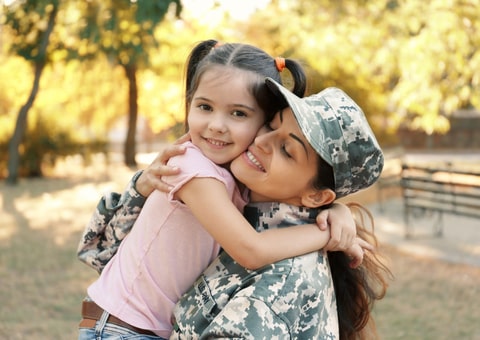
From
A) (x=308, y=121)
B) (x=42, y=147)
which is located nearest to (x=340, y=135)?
(x=308, y=121)

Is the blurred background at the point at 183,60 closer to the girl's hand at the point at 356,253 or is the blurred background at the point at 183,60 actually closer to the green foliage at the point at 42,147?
the green foliage at the point at 42,147

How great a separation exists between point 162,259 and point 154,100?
22755mm

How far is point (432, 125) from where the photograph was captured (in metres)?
12.4

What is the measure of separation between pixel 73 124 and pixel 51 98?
3282 millimetres

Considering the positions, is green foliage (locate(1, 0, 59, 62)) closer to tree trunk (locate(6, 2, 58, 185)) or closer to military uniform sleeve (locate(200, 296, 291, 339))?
tree trunk (locate(6, 2, 58, 185))

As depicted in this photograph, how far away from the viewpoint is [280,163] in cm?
199

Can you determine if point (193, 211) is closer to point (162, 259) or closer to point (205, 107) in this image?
point (162, 259)

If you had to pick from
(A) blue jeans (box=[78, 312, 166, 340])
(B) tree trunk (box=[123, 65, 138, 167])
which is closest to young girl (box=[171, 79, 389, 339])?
(A) blue jeans (box=[78, 312, 166, 340])

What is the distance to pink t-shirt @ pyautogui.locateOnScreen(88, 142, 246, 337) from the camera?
2.14 metres

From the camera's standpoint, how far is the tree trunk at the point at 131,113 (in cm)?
2272

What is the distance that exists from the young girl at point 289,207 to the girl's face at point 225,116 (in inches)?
1.9

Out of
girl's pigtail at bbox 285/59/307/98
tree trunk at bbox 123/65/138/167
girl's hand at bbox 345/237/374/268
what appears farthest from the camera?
tree trunk at bbox 123/65/138/167

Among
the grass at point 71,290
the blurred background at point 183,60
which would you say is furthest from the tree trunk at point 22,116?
the grass at point 71,290

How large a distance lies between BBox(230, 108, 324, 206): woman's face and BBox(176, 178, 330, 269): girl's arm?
9cm
